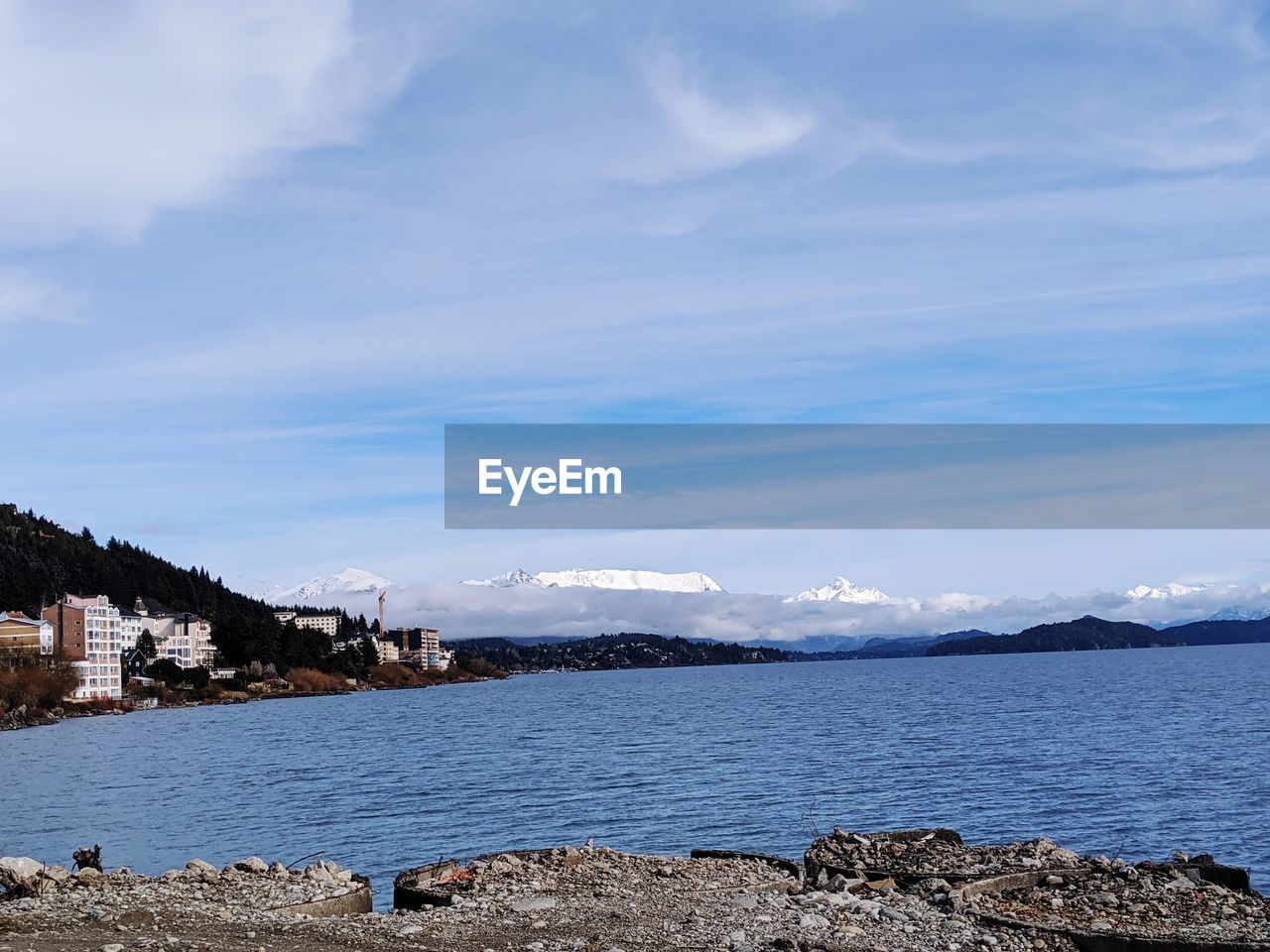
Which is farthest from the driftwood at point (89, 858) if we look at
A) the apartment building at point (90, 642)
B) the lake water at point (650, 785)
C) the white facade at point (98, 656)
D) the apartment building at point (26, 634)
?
the apartment building at point (90, 642)

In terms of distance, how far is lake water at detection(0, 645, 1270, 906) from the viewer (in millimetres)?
40750

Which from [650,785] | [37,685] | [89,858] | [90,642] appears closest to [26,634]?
[90,642]

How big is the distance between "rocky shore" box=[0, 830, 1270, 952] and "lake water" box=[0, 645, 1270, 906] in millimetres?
6163

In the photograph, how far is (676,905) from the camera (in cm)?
2205

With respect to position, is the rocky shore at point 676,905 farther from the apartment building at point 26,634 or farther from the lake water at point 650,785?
the apartment building at point 26,634

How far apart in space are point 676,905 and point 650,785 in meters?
34.1

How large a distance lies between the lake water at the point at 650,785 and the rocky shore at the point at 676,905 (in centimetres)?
616

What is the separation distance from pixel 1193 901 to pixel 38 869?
2233 cm

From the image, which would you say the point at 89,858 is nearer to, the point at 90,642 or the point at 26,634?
the point at 26,634

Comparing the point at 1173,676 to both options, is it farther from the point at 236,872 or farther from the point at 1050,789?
the point at 236,872

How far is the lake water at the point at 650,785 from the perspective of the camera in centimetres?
4075

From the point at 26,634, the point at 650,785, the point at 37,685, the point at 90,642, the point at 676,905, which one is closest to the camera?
the point at 676,905

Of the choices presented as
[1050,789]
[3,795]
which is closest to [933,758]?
[1050,789]

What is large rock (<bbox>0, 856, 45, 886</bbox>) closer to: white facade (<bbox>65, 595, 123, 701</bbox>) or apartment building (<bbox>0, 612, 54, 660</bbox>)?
apartment building (<bbox>0, 612, 54, 660</bbox>)
